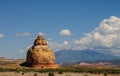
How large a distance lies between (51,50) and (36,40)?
5185mm

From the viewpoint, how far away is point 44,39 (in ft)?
321

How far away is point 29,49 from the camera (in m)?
98.0

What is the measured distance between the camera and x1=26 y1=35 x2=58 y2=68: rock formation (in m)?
94.5

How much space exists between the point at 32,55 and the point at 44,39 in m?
6.14

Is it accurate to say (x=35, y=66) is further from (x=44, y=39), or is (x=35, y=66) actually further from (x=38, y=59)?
(x=44, y=39)

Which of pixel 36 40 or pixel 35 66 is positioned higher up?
pixel 36 40

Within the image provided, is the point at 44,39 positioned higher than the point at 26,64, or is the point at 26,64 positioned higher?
the point at 44,39

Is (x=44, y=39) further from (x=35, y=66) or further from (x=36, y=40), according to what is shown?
(x=35, y=66)

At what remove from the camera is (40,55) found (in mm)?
94562

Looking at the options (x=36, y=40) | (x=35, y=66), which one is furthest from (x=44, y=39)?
(x=35, y=66)

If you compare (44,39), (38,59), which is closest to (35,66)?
(38,59)

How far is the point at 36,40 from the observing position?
97.2 metres

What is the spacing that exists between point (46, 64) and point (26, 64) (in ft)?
19.7

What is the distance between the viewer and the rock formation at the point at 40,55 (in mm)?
94500
